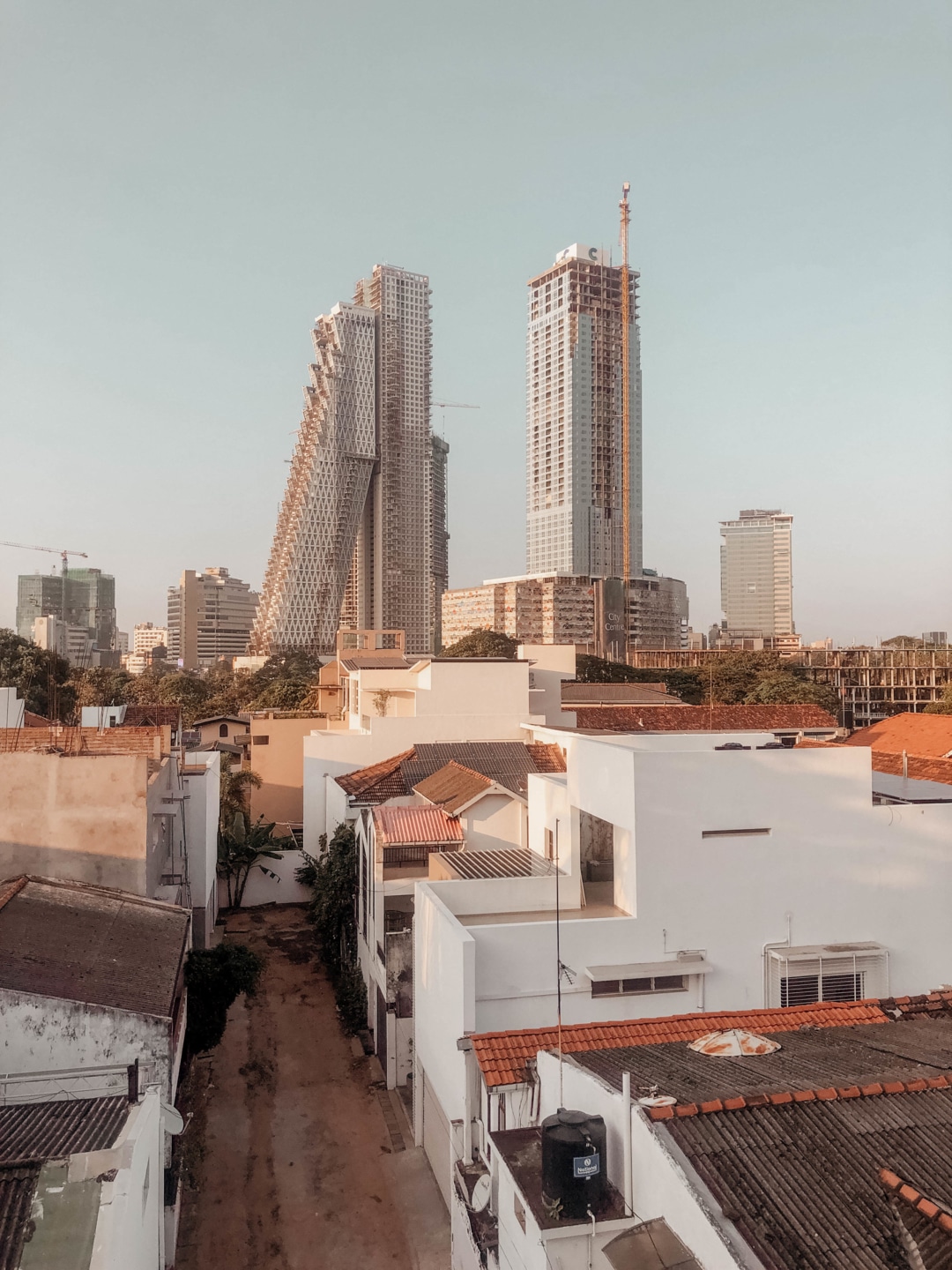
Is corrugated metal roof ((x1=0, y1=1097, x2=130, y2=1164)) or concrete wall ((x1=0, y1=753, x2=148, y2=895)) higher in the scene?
concrete wall ((x1=0, y1=753, x2=148, y2=895))

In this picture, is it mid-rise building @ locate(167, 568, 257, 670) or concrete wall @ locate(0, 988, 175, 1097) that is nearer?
concrete wall @ locate(0, 988, 175, 1097)

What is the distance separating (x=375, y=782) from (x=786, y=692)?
40284mm

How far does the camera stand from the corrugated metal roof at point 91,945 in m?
10.3

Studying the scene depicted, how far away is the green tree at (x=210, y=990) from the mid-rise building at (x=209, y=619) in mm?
151957

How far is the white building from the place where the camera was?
11.2 metres

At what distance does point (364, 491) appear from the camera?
117000 mm

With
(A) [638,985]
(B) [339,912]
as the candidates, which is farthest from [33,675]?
(A) [638,985]

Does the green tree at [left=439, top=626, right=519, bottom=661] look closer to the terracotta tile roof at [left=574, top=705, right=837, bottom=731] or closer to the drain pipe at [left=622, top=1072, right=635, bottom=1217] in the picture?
the terracotta tile roof at [left=574, top=705, right=837, bottom=731]

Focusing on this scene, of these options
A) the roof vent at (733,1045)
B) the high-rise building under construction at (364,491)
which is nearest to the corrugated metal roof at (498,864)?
the roof vent at (733,1045)

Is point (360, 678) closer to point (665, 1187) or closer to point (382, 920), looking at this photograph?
point (382, 920)

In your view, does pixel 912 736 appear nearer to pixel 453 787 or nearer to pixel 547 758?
pixel 547 758

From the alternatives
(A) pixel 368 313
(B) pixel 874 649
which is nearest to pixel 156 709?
(B) pixel 874 649

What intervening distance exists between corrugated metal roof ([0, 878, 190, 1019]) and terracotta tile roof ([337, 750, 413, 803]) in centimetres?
681

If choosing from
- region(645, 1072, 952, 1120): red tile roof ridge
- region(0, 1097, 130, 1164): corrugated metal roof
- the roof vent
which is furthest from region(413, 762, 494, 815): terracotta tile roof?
region(645, 1072, 952, 1120): red tile roof ridge
